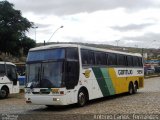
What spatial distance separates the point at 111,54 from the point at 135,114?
887 centimetres

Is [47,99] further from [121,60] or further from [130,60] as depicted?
[130,60]

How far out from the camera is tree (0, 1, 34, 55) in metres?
51.0

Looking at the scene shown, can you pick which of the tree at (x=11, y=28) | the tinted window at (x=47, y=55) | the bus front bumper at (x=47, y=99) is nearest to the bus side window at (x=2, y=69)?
the tinted window at (x=47, y=55)

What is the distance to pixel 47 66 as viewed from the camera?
58.0 feet

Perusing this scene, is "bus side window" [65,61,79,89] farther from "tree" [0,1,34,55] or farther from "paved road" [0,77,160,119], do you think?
"tree" [0,1,34,55]

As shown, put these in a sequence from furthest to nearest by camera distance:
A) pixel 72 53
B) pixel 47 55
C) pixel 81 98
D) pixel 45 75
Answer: pixel 81 98, pixel 72 53, pixel 47 55, pixel 45 75

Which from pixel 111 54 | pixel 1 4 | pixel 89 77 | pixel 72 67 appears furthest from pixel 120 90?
pixel 1 4

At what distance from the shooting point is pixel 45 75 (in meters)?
17.5

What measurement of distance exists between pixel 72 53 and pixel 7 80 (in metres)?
9.43

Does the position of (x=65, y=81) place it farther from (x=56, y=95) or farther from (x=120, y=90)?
(x=120, y=90)

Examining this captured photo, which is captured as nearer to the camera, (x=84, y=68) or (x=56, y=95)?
(x=56, y=95)

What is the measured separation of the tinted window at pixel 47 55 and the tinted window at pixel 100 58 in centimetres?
356

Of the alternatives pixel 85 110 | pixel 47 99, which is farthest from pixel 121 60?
pixel 47 99

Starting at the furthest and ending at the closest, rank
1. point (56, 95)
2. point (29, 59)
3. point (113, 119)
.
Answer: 1. point (29, 59)
2. point (56, 95)
3. point (113, 119)
